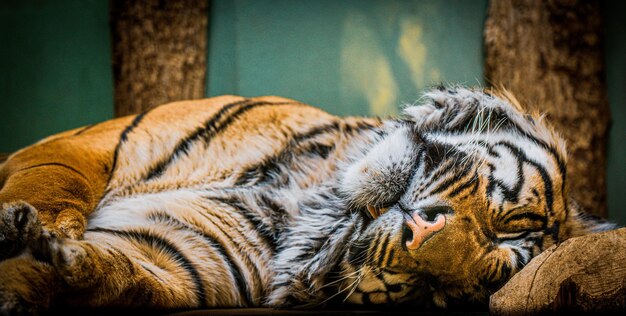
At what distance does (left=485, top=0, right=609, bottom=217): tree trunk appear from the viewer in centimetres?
250

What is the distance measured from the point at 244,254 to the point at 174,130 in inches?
17.8

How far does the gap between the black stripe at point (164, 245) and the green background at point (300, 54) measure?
1.13 meters

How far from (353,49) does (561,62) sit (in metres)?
0.87

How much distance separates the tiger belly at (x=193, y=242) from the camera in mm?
1348

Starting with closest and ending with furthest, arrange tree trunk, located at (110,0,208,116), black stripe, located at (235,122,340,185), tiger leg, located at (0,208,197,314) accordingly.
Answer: tiger leg, located at (0,208,197,314)
black stripe, located at (235,122,340,185)
tree trunk, located at (110,0,208,116)

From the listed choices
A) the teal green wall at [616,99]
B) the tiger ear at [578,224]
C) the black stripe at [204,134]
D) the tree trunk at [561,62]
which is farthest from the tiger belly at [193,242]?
the teal green wall at [616,99]

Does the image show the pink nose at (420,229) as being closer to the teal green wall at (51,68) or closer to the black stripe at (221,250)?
the black stripe at (221,250)

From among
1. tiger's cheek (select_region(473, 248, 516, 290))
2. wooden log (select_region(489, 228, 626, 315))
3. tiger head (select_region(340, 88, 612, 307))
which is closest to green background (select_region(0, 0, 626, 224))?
tiger head (select_region(340, 88, 612, 307))

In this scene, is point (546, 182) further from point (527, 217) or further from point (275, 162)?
point (275, 162)

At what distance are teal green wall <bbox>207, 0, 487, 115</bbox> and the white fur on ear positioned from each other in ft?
3.21

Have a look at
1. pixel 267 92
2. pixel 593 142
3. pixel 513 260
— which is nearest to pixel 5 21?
pixel 267 92

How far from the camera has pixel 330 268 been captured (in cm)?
130

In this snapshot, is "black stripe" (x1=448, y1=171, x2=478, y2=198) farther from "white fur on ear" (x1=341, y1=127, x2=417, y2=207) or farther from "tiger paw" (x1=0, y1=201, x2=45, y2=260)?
"tiger paw" (x1=0, y1=201, x2=45, y2=260)

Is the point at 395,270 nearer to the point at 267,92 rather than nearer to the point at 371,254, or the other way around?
the point at 371,254
